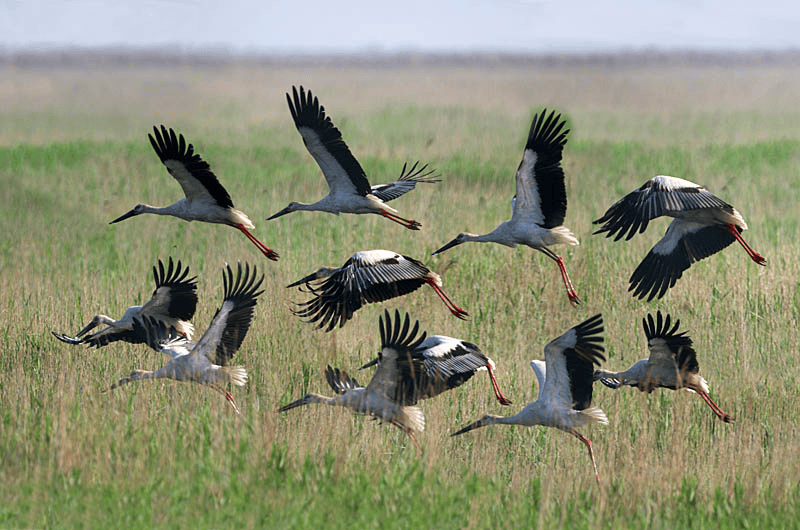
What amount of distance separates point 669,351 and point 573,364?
1084mm

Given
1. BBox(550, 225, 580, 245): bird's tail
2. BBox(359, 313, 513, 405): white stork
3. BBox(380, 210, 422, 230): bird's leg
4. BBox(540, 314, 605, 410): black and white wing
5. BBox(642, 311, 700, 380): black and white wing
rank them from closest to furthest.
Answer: BBox(540, 314, 605, 410): black and white wing → BBox(359, 313, 513, 405): white stork → BBox(642, 311, 700, 380): black and white wing → BBox(550, 225, 580, 245): bird's tail → BBox(380, 210, 422, 230): bird's leg

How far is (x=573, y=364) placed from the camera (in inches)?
243

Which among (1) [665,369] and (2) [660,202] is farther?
(2) [660,202]

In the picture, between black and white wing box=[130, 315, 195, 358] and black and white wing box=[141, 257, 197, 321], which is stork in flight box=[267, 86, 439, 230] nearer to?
black and white wing box=[141, 257, 197, 321]

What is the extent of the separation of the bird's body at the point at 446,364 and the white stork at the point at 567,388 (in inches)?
15.2

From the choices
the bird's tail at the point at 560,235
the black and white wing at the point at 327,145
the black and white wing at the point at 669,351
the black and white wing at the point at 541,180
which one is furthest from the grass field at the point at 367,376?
the black and white wing at the point at 327,145

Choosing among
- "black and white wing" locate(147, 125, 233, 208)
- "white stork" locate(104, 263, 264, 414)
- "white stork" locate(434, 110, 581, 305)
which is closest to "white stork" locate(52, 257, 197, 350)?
"black and white wing" locate(147, 125, 233, 208)

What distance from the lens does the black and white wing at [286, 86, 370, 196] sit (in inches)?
291

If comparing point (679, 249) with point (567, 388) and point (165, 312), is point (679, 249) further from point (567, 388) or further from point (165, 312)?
point (165, 312)

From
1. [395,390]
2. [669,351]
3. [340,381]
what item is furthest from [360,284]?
[669,351]

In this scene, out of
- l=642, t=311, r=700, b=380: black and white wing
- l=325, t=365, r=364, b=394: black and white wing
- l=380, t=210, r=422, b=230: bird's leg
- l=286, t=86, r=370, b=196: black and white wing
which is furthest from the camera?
l=380, t=210, r=422, b=230: bird's leg

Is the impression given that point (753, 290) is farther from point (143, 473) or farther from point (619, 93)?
point (619, 93)

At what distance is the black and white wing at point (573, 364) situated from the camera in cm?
601

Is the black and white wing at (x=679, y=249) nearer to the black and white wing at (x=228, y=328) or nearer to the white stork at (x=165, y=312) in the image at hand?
the black and white wing at (x=228, y=328)
